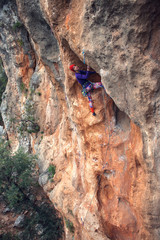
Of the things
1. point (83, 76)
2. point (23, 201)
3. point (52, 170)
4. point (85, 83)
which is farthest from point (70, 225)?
point (83, 76)

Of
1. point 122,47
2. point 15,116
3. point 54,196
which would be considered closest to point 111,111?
point 122,47

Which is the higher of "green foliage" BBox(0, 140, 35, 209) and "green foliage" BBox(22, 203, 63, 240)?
"green foliage" BBox(0, 140, 35, 209)

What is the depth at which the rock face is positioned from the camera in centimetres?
362

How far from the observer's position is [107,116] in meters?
5.53

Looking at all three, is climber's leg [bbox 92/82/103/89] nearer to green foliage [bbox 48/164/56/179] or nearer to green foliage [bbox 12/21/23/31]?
green foliage [bbox 48/164/56/179]

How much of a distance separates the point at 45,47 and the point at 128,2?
193 inches

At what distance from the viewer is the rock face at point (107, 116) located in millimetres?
3621

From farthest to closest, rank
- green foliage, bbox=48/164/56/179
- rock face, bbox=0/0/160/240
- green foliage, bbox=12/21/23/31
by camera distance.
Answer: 1. green foliage, bbox=12/21/23/31
2. green foliage, bbox=48/164/56/179
3. rock face, bbox=0/0/160/240

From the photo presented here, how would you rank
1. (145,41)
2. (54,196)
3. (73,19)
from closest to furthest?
(145,41)
(73,19)
(54,196)

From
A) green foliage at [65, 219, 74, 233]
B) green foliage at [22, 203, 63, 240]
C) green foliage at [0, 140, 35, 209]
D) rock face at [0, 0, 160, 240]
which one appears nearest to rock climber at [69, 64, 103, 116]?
rock face at [0, 0, 160, 240]

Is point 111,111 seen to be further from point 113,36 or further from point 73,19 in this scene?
point 73,19

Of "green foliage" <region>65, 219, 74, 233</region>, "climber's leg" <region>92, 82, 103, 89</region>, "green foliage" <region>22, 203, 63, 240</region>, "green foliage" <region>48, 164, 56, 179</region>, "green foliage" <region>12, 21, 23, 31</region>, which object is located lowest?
"green foliage" <region>22, 203, 63, 240</region>

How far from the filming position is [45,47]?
7535mm

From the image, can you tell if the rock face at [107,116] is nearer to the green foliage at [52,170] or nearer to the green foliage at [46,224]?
the green foliage at [52,170]
